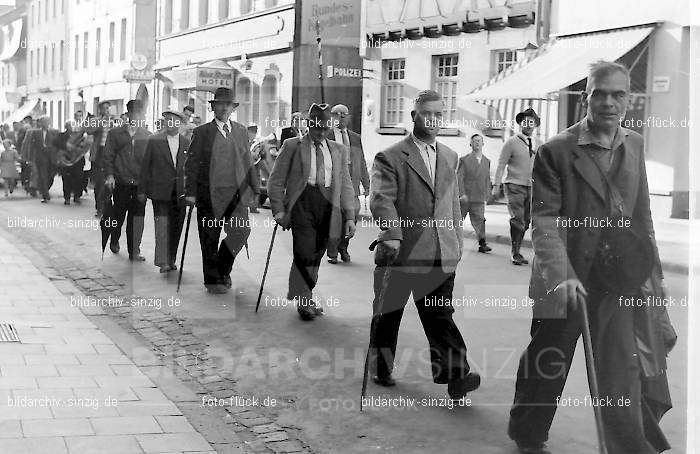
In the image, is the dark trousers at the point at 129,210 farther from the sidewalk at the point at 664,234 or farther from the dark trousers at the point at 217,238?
the sidewalk at the point at 664,234

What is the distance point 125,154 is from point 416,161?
733 cm

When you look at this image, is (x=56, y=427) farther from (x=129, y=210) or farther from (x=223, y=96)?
(x=129, y=210)

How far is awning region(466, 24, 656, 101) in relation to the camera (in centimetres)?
1809

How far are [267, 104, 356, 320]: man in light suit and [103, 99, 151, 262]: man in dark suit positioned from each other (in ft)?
12.5

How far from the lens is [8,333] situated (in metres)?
7.57

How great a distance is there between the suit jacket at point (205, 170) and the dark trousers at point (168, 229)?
1042mm

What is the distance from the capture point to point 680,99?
17.7 metres

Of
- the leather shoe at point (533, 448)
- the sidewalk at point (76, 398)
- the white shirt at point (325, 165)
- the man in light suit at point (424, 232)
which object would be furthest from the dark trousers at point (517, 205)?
the leather shoe at point (533, 448)

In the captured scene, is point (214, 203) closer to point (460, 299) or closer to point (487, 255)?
point (460, 299)

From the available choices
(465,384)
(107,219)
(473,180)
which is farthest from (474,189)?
(465,384)

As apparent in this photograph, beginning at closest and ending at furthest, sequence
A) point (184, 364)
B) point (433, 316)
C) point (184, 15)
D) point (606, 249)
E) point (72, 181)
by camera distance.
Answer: point (606, 249) → point (433, 316) → point (184, 364) → point (72, 181) → point (184, 15)

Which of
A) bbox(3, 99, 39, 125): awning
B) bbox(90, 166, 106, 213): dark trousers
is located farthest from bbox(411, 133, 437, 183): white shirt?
bbox(3, 99, 39, 125): awning

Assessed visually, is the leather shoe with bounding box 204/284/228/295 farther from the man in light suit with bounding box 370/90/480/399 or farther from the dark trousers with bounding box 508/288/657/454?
the dark trousers with bounding box 508/288/657/454

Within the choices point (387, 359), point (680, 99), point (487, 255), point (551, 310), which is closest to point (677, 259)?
point (487, 255)
